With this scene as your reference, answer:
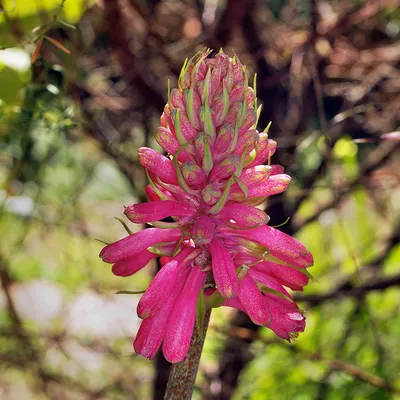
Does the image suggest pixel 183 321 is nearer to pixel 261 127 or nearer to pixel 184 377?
pixel 184 377

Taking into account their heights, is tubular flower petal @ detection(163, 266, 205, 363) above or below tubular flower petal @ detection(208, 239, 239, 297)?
below

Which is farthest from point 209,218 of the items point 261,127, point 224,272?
point 261,127

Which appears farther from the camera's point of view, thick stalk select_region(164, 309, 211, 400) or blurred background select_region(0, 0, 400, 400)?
blurred background select_region(0, 0, 400, 400)

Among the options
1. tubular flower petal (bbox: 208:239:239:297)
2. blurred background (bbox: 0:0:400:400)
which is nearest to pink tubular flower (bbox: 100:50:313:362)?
tubular flower petal (bbox: 208:239:239:297)

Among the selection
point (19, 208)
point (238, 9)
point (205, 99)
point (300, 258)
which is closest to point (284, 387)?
point (19, 208)

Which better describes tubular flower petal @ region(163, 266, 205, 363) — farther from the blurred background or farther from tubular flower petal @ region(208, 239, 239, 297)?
the blurred background

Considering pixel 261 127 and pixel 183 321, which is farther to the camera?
pixel 261 127

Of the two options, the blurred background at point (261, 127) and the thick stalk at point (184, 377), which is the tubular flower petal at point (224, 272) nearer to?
the thick stalk at point (184, 377)

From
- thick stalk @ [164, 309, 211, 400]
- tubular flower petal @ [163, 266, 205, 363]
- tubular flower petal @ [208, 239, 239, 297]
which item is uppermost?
tubular flower petal @ [208, 239, 239, 297]

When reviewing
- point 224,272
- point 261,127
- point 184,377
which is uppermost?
point 261,127
